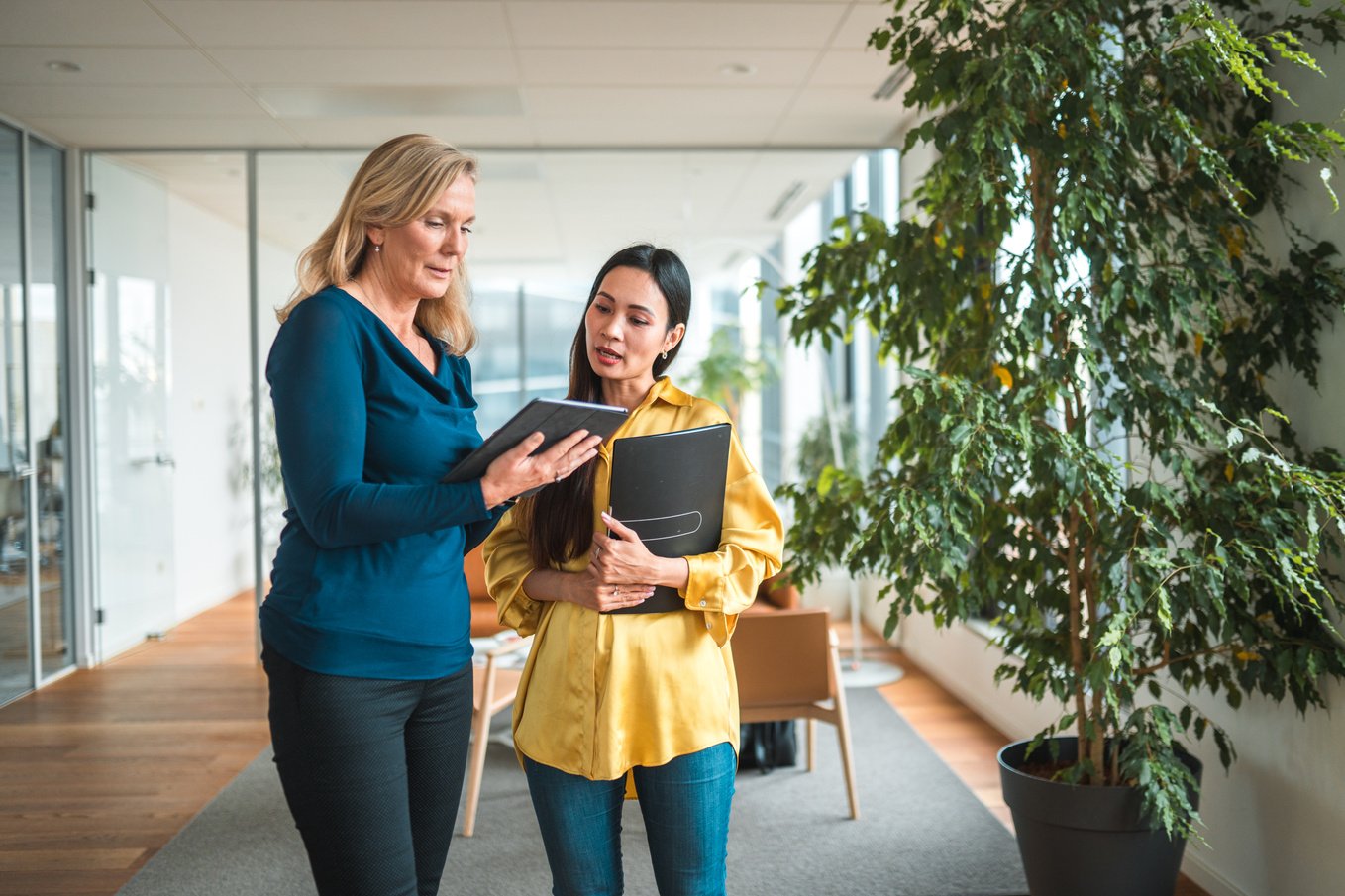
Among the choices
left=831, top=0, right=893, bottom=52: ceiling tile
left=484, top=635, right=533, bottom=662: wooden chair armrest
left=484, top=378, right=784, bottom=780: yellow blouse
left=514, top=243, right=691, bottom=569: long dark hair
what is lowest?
left=484, top=635, right=533, bottom=662: wooden chair armrest

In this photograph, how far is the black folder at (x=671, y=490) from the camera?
1.47 m

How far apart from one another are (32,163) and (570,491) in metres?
4.47

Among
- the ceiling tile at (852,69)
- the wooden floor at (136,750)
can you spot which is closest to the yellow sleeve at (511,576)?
the wooden floor at (136,750)

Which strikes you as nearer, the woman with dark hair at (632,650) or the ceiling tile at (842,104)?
the woman with dark hair at (632,650)

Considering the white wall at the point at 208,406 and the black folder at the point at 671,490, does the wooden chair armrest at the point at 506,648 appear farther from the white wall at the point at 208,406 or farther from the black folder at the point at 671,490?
the white wall at the point at 208,406

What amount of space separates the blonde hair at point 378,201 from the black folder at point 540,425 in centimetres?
30

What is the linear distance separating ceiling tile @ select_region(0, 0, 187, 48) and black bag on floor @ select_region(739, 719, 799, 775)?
309 centimetres

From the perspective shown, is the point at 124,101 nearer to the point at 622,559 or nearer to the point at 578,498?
the point at 578,498

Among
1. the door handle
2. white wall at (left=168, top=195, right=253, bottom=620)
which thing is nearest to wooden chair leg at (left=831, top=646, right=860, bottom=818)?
the door handle

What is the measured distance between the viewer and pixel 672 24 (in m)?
3.64

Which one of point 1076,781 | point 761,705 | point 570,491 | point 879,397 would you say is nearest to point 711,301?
point 879,397

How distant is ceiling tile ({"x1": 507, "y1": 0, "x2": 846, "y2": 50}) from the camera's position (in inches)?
137

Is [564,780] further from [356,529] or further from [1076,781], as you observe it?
[1076,781]

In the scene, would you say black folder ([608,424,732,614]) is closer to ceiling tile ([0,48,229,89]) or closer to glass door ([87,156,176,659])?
ceiling tile ([0,48,229,89])
